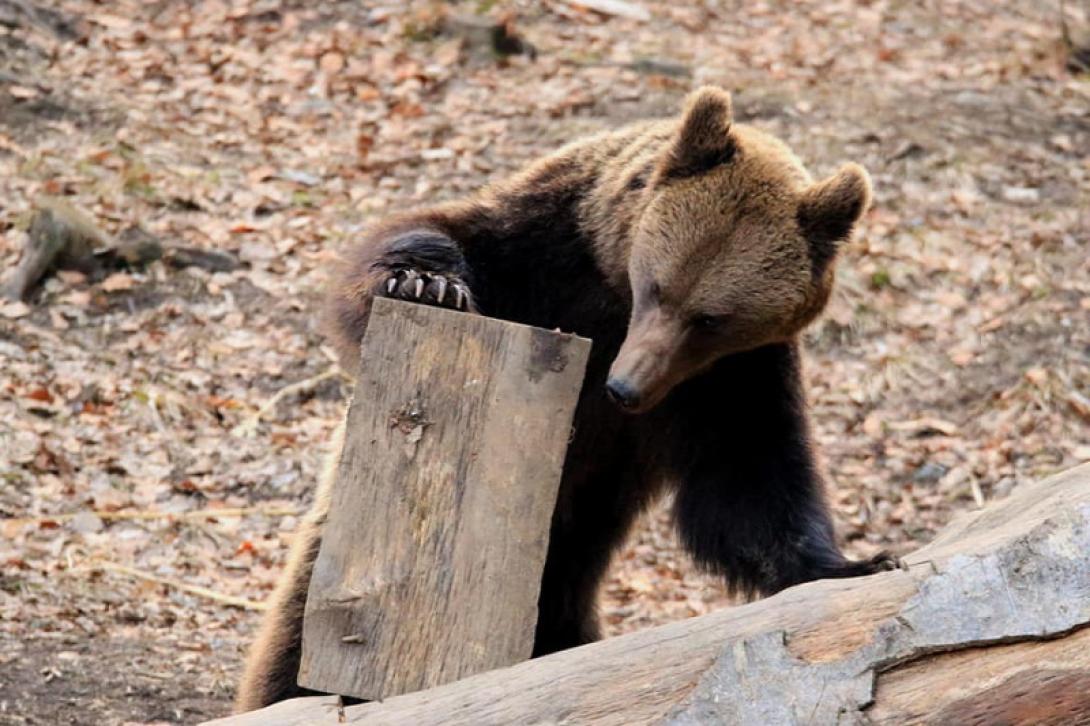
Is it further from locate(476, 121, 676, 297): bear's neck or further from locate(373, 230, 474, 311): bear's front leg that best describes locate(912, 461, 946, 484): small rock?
locate(373, 230, 474, 311): bear's front leg

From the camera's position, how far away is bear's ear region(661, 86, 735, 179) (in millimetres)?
4492

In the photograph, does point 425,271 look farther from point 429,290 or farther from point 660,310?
point 660,310

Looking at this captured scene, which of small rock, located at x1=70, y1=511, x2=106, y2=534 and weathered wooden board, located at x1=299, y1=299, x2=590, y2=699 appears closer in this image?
weathered wooden board, located at x1=299, y1=299, x2=590, y2=699

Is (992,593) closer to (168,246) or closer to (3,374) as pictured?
(3,374)

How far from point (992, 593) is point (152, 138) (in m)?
8.17

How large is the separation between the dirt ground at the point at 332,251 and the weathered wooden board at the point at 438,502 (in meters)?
2.09

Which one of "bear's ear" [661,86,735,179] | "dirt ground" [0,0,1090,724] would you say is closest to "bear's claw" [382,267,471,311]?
"bear's ear" [661,86,735,179]

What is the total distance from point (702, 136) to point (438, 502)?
1.57 meters

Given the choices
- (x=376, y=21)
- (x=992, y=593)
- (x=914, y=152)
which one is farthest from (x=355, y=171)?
(x=992, y=593)

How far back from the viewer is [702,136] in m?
4.52

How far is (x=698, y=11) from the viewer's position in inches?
500

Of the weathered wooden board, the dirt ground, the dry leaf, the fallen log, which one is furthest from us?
the dry leaf

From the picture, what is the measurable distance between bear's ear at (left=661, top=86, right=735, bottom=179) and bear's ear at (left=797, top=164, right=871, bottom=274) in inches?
12.2

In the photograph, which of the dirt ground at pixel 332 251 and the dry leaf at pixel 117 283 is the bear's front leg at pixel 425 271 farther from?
the dry leaf at pixel 117 283
